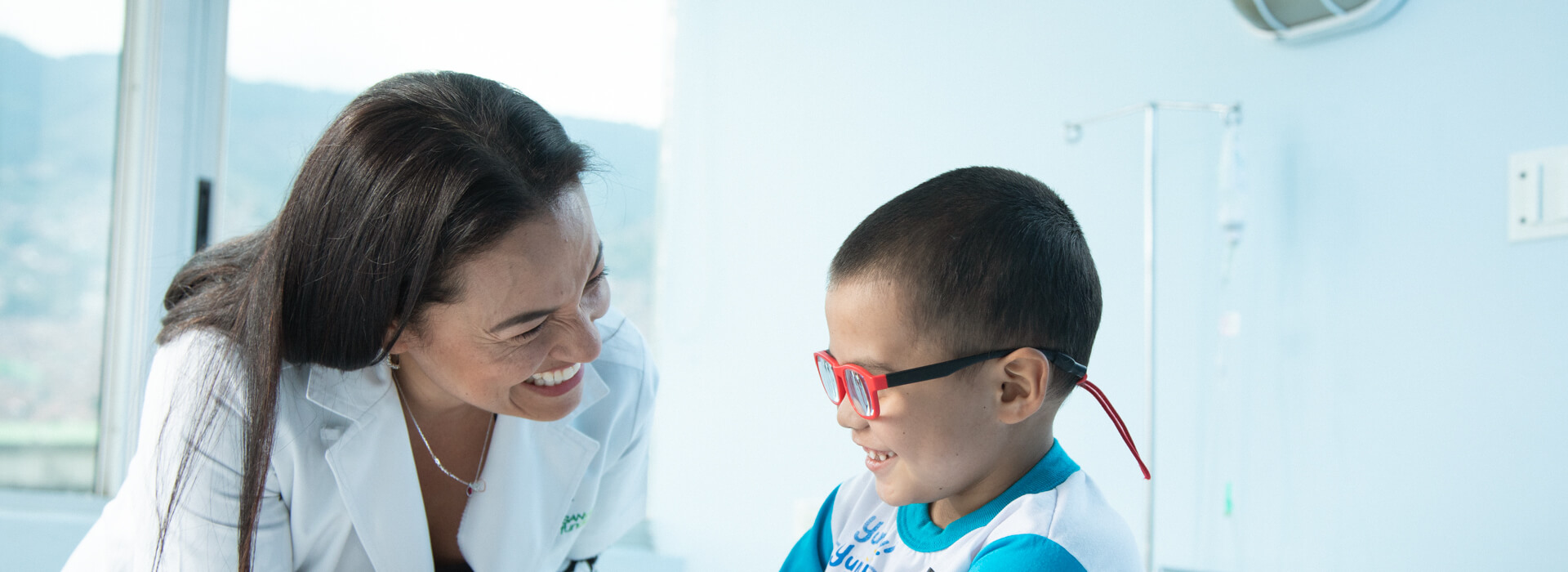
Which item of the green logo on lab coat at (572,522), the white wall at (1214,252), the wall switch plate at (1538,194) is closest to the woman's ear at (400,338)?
the green logo on lab coat at (572,522)

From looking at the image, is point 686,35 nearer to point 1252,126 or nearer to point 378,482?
point 1252,126

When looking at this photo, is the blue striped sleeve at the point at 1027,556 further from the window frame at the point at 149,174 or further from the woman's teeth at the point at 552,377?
the window frame at the point at 149,174

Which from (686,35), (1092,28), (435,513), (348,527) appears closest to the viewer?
(348,527)

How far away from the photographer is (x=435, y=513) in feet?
4.58

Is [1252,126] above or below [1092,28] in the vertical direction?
below

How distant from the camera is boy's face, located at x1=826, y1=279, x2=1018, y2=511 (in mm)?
940

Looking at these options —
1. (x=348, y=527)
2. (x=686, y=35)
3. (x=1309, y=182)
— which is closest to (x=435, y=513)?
(x=348, y=527)

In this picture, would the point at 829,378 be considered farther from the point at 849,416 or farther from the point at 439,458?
the point at 439,458

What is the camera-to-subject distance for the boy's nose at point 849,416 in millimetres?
971

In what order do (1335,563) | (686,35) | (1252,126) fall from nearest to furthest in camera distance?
(1335,563) < (1252,126) < (686,35)

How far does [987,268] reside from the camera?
0.92 m

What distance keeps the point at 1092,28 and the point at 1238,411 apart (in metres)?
0.88

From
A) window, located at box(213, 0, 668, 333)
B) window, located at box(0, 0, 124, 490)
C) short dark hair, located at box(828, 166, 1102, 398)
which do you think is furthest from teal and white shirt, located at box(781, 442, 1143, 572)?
window, located at box(0, 0, 124, 490)

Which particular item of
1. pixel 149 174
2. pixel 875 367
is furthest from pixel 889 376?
pixel 149 174
